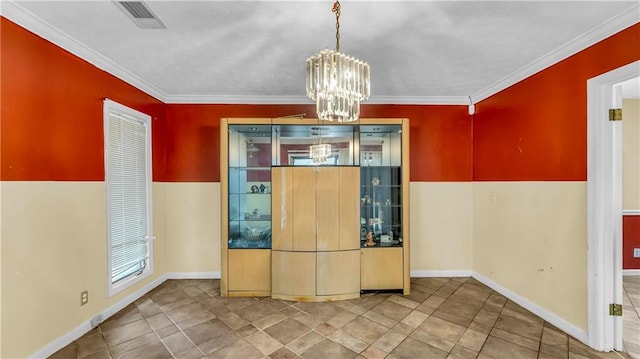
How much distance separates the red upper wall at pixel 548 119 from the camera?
2.24m

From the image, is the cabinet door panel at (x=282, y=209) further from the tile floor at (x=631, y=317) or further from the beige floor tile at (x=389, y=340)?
the tile floor at (x=631, y=317)

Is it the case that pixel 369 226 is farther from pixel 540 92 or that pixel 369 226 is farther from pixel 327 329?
pixel 540 92

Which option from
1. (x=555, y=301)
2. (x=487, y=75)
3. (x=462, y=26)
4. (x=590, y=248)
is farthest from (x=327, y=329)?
(x=487, y=75)

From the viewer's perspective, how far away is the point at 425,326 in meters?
2.65

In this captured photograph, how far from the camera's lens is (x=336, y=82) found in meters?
1.59

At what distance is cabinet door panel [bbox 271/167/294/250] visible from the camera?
3.30 m

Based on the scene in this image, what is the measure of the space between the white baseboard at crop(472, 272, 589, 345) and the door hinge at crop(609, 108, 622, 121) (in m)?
1.86

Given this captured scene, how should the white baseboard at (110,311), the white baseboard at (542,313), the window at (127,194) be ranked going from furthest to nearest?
1. the window at (127,194)
2. the white baseboard at (542,313)
3. the white baseboard at (110,311)

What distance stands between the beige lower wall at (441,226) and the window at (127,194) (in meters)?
3.69

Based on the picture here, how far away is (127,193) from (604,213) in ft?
15.6

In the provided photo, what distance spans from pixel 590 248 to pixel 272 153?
132 inches

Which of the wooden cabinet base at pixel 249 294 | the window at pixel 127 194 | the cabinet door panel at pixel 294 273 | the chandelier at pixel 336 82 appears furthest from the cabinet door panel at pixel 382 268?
the window at pixel 127 194

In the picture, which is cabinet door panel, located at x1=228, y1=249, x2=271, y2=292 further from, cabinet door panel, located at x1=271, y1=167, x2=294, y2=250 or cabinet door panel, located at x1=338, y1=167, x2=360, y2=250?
cabinet door panel, located at x1=338, y1=167, x2=360, y2=250

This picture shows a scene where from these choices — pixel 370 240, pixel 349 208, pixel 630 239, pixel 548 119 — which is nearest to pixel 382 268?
pixel 370 240
